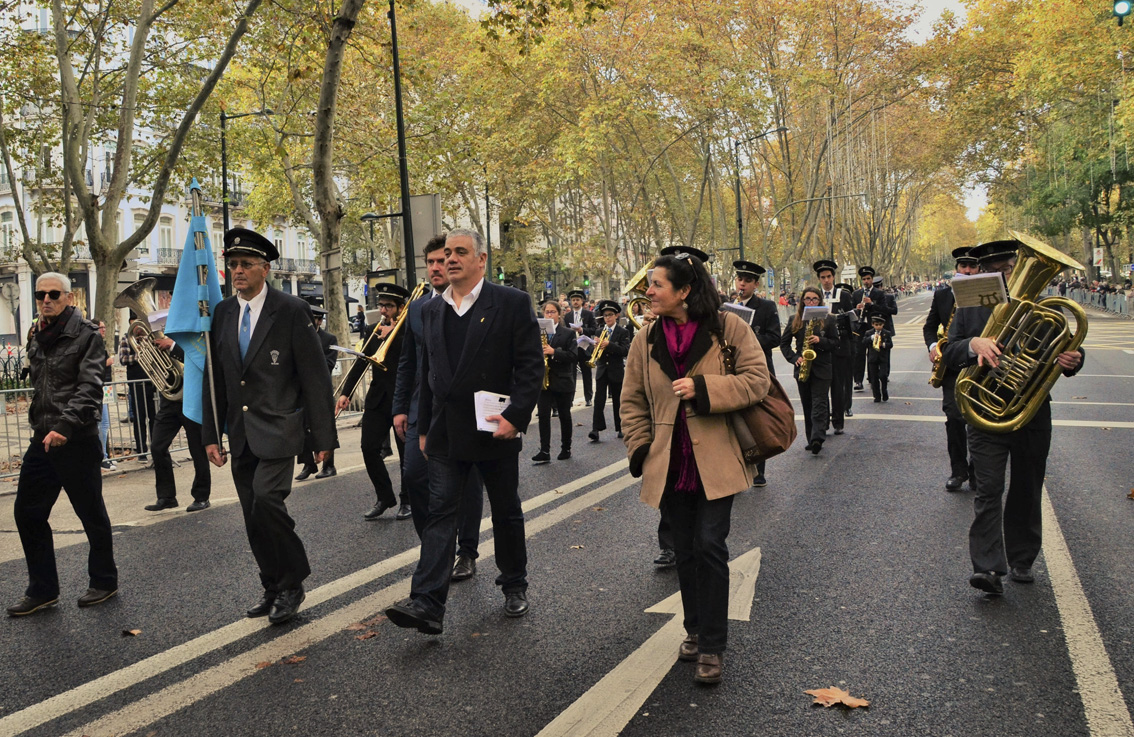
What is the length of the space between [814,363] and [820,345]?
20 cm

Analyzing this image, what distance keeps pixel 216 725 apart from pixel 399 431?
8.23 feet

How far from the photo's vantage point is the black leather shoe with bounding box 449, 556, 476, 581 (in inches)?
224

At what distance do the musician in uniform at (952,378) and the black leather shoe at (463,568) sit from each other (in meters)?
3.49

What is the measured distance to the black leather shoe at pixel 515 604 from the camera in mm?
4957

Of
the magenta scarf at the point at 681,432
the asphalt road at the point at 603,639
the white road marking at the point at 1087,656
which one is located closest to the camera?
the white road marking at the point at 1087,656

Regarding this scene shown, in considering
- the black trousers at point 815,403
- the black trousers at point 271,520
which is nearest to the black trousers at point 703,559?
the black trousers at point 271,520

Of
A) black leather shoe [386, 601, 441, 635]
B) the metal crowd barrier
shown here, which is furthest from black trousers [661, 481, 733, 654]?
the metal crowd barrier

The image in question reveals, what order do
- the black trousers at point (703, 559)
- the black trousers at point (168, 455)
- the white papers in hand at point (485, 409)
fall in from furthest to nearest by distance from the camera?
the black trousers at point (168, 455)
the white papers in hand at point (485, 409)
the black trousers at point (703, 559)

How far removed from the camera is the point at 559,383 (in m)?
10.7

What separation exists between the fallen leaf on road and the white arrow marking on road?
63 centimetres

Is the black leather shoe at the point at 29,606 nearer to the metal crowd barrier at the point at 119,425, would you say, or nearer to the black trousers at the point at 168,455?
the black trousers at the point at 168,455

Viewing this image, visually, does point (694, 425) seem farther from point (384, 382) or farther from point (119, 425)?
point (119, 425)

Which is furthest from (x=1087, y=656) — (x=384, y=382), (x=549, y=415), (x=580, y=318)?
(x=580, y=318)

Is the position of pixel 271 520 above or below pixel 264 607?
above
